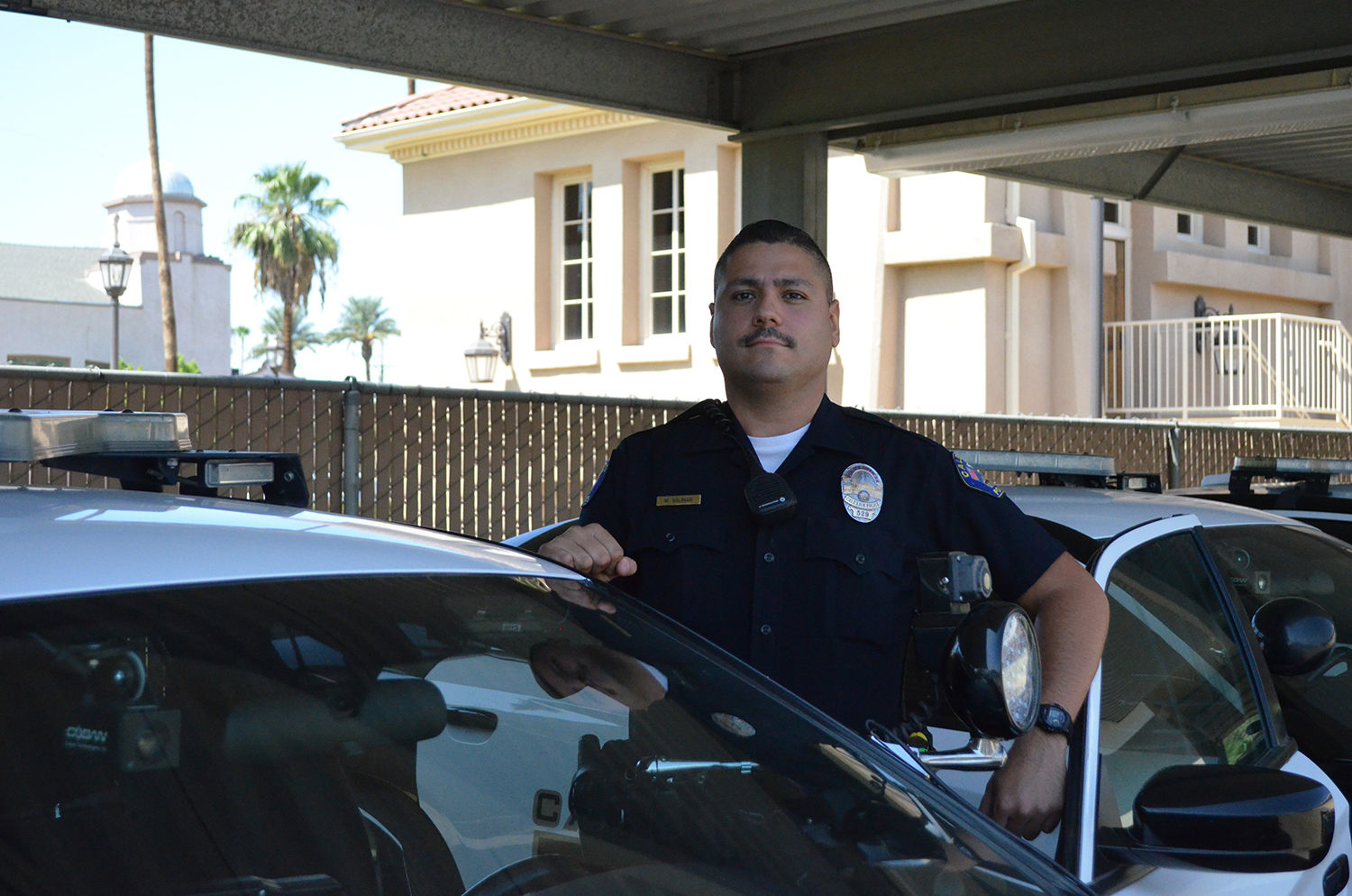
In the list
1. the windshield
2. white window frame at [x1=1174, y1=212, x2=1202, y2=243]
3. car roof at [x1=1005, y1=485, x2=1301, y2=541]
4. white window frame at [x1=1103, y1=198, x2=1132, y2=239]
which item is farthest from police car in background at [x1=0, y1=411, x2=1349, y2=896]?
white window frame at [x1=1174, y1=212, x2=1202, y2=243]

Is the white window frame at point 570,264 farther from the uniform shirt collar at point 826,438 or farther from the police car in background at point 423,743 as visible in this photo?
the police car in background at point 423,743

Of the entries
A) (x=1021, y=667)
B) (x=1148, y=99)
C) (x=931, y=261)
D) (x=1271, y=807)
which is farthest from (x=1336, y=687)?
(x=931, y=261)

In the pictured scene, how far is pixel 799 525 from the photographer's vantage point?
2.65 m

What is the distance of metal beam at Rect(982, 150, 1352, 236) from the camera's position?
30.0 feet

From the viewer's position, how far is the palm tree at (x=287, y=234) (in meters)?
45.6

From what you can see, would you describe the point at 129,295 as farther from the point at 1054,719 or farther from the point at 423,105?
the point at 1054,719

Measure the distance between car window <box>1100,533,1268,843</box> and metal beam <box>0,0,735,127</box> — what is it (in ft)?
13.4

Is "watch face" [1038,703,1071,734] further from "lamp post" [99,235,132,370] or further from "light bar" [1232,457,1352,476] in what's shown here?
"lamp post" [99,235,132,370]

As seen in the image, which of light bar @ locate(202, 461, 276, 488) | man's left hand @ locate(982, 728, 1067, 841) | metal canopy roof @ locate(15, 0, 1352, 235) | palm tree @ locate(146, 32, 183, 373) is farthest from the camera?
palm tree @ locate(146, 32, 183, 373)

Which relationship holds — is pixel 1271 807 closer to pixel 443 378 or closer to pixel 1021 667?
pixel 1021 667

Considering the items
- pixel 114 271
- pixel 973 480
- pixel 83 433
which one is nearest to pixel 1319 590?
pixel 973 480

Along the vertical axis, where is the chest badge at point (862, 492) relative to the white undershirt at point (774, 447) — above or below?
below

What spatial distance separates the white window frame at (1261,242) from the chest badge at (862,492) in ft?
62.5

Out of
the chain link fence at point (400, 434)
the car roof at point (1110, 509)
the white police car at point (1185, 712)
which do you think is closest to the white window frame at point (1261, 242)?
the chain link fence at point (400, 434)
